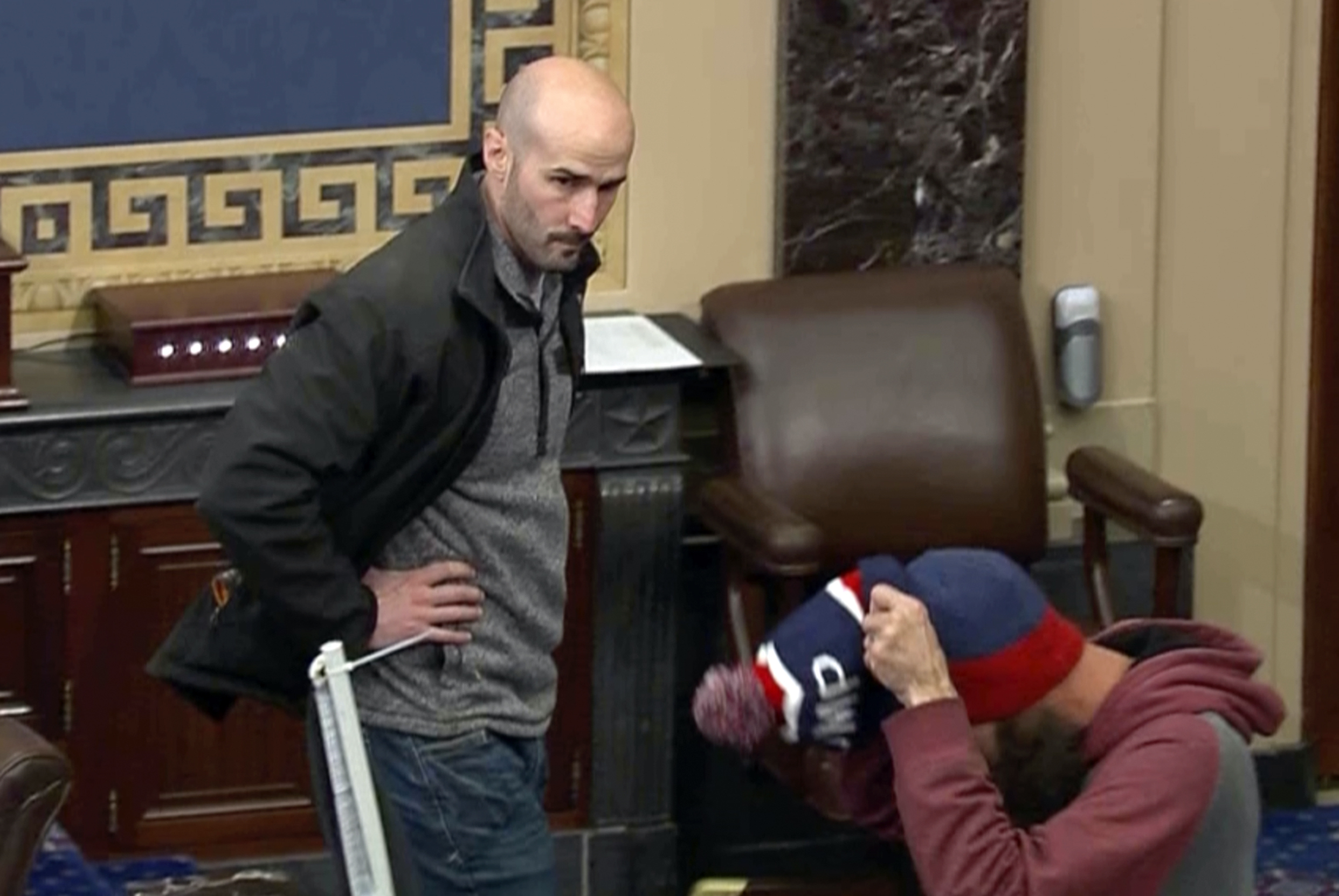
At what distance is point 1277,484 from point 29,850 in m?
2.60

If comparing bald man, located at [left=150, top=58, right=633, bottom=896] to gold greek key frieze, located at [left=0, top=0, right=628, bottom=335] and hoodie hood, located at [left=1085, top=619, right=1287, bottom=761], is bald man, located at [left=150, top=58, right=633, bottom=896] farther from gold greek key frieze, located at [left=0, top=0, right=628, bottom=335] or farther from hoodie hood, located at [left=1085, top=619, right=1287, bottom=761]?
gold greek key frieze, located at [left=0, top=0, right=628, bottom=335]

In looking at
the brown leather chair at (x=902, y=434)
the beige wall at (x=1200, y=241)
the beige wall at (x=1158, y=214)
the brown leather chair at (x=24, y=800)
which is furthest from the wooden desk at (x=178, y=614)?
the brown leather chair at (x=24, y=800)

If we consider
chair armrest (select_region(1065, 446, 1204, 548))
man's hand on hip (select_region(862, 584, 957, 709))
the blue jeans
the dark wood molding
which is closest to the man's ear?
the blue jeans

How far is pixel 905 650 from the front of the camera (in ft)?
10.3

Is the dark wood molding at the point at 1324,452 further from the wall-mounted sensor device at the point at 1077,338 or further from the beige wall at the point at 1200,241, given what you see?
the wall-mounted sensor device at the point at 1077,338

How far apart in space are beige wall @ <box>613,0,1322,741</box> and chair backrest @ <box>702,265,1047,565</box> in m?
0.23

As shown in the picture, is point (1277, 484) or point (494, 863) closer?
point (494, 863)

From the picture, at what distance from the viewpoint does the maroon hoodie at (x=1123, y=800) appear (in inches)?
124

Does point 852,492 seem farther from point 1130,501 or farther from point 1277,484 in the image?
point 1277,484

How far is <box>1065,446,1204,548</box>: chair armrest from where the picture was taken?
16.1 feet

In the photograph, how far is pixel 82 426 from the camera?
4688 mm

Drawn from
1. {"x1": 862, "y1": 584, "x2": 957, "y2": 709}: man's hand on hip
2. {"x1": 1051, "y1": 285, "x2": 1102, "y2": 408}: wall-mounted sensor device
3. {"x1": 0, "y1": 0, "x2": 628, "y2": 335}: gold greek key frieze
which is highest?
{"x1": 0, "y1": 0, "x2": 628, "y2": 335}: gold greek key frieze

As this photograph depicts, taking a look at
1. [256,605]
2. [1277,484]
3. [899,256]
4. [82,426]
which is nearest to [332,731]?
[256,605]

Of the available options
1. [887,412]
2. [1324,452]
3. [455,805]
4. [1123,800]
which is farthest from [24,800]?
[1324,452]
